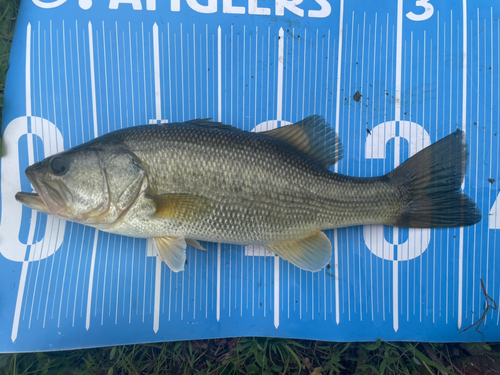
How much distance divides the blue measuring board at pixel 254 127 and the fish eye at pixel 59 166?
49 cm

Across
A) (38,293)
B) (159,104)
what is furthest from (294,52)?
(38,293)

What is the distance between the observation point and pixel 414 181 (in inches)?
71.2

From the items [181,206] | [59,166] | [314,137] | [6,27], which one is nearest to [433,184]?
[314,137]

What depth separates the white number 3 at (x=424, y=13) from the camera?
82.0 inches

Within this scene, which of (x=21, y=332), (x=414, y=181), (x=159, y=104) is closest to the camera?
(x=414, y=181)

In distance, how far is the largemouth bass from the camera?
158cm

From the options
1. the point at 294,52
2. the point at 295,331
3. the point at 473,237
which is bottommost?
the point at 295,331

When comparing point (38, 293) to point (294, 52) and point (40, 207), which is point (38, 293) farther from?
point (294, 52)

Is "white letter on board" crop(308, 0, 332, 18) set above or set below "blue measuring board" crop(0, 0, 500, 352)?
above

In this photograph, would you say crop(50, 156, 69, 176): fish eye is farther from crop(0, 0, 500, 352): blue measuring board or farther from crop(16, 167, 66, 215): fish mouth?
crop(0, 0, 500, 352): blue measuring board

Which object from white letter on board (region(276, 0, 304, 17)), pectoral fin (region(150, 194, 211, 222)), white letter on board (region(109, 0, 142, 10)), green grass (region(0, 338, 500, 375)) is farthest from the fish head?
white letter on board (region(276, 0, 304, 17))

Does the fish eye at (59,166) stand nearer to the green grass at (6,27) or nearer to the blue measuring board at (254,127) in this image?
the blue measuring board at (254,127)

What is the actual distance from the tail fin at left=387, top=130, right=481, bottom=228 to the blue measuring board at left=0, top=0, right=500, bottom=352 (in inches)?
9.0

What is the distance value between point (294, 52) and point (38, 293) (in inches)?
98.2
